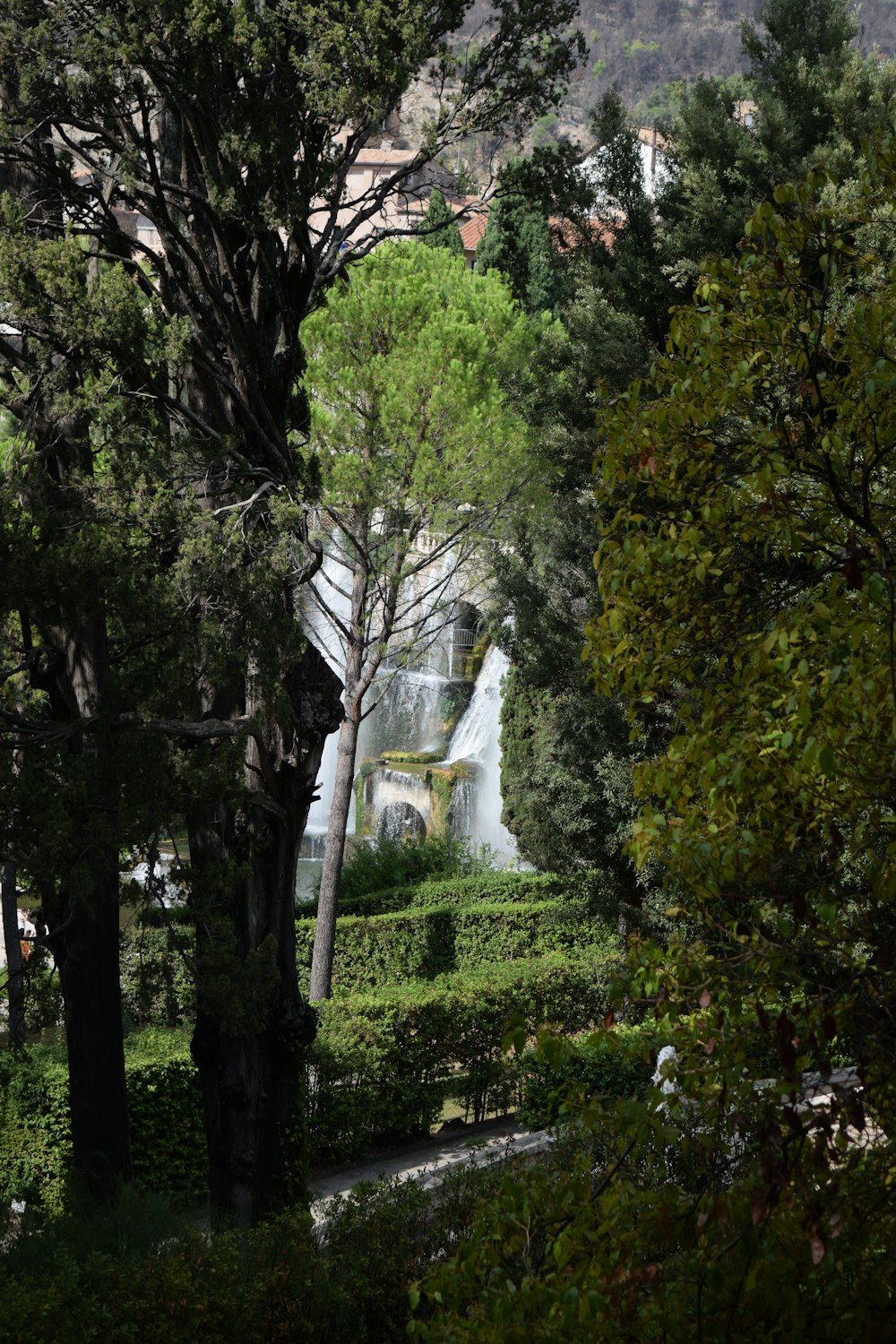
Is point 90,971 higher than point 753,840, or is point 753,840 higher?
point 753,840

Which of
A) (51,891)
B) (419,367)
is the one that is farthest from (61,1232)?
(419,367)

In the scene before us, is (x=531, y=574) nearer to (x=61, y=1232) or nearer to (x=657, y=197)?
(x=657, y=197)

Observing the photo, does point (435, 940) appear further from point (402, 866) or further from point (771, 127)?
point (771, 127)

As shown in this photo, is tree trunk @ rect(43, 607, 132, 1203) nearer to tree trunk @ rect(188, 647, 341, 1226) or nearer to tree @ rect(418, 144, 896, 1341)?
tree trunk @ rect(188, 647, 341, 1226)

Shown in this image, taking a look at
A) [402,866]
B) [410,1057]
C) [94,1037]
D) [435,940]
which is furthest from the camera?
[402,866]

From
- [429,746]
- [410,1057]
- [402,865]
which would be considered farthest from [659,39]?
[410,1057]

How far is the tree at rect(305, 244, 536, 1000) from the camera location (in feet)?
50.3

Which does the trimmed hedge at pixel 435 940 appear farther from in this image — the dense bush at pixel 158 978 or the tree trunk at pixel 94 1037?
the tree trunk at pixel 94 1037

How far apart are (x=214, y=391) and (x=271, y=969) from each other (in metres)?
3.90

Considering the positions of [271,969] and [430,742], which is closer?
[271,969]

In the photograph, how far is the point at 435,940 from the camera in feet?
58.8

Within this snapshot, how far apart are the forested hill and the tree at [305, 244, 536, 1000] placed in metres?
123

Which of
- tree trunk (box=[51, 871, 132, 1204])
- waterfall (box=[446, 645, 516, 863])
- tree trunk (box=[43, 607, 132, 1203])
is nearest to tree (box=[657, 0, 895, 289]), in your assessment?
tree trunk (box=[43, 607, 132, 1203])

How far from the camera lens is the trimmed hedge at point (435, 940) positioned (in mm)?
17500
